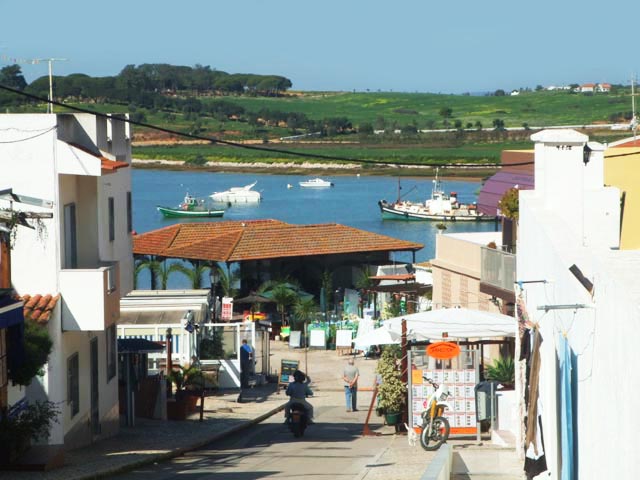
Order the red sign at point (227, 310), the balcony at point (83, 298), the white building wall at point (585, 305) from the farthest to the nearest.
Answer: the red sign at point (227, 310) → the balcony at point (83, 298) → the white building wall at point (585, 305)

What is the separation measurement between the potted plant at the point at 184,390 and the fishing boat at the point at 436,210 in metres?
95.3

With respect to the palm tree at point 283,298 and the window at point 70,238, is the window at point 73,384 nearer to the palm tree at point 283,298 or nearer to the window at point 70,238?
the window at point 70,238

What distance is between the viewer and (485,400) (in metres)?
19.4

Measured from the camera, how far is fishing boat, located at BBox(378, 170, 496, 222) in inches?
4847

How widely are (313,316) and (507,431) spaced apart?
77.1 feet

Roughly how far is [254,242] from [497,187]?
11.6 m

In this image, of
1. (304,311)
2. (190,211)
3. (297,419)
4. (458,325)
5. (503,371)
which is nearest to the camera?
(297,419)

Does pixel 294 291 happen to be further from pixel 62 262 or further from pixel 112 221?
pixel 62 262

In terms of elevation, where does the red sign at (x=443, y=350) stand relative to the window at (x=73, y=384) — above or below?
above

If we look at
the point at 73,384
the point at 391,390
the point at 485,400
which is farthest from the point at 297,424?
the point at 73,384

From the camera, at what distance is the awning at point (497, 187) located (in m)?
36.2

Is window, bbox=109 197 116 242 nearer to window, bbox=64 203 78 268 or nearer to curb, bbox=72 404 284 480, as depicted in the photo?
window, bbox=64 203 78 268

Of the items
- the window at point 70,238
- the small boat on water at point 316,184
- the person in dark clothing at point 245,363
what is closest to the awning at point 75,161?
the window at point 70,238

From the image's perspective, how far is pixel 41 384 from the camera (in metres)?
18.6
